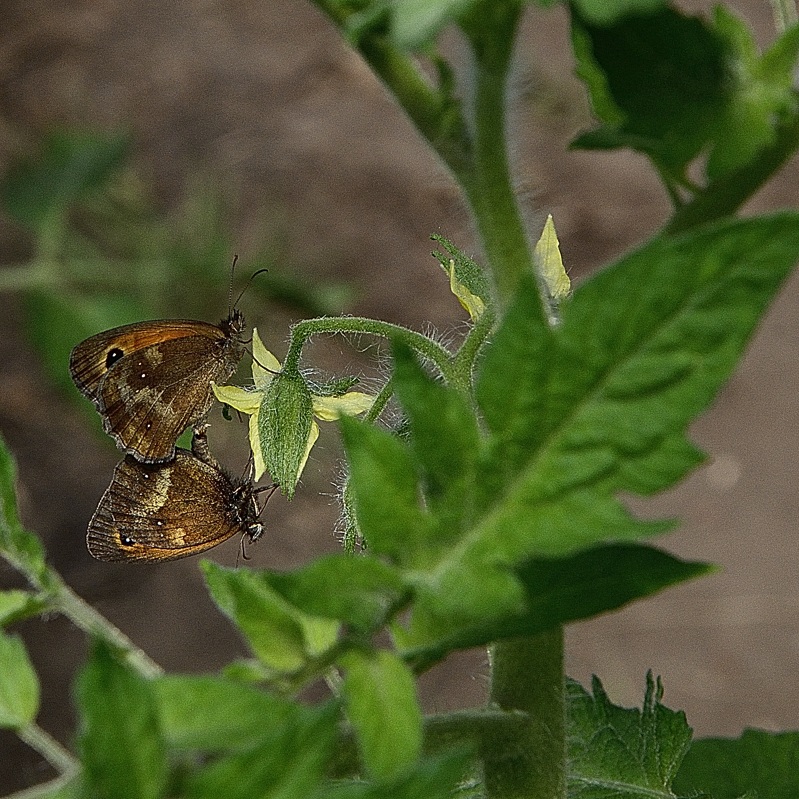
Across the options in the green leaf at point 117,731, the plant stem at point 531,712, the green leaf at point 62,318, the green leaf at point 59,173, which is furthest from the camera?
the green leaf at point 59,173

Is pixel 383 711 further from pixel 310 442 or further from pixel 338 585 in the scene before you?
pixel 310 442

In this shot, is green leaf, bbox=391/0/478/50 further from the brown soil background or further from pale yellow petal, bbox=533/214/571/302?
the brown soil background

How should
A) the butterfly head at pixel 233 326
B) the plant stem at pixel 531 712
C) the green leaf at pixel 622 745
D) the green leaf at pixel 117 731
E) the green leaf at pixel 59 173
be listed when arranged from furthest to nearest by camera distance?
1. the green leaf at pixel 59 173
2. the butterfly head at pixel 233 326
3. the green leaf at pixel 622 745
4. the plant stem at pixel 531 712
5. the green leaf at pixel 117 731

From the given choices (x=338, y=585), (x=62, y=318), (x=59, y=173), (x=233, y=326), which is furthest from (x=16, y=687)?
(x=59, y=173)

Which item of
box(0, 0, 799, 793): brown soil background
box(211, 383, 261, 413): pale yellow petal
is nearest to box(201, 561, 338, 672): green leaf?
box(211, 383, 261, 413): pale yellow petal

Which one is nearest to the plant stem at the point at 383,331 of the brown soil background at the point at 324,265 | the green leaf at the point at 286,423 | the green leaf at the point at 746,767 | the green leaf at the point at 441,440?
the green leaf at the point at 286,423

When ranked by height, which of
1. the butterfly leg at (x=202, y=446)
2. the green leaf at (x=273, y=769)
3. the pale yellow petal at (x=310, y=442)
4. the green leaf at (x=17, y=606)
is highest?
the green leaf at (x=17, y=606)

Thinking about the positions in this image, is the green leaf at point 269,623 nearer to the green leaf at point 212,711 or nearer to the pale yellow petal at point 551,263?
the green leaf at point 212,711
